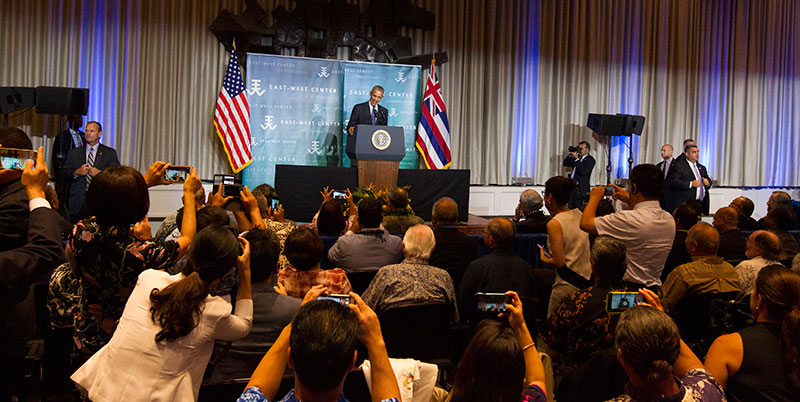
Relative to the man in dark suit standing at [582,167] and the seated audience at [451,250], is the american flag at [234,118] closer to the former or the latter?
the man in dark suit standing at [582,167]

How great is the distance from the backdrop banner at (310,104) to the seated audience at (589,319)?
749 centimetres

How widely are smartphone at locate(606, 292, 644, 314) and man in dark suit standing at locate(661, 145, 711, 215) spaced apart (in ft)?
26.6

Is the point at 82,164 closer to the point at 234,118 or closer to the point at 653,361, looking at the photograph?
the point at 234,118

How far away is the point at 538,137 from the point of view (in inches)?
463

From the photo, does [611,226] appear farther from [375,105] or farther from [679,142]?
[679,142]

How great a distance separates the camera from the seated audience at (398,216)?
5.02 meters

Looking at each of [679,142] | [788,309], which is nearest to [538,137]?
[679,142]

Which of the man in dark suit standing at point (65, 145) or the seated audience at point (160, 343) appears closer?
the seated audience at point (160, 343)

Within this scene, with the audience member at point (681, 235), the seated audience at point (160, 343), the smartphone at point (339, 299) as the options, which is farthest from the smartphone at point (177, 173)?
the audience member at point (681, 235)

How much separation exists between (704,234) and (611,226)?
0.50 m

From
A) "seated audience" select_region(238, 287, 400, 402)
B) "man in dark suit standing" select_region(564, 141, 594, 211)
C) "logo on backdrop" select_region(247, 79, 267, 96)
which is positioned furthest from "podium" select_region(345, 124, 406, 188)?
"seated audience" select_region(238, 287, 400, 402)

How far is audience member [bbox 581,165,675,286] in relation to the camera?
11.8 ft

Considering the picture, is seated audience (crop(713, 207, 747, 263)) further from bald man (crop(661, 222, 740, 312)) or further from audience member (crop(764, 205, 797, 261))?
bald man (crop(661, 222, 740, 312))

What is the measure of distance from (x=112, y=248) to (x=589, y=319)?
180cm
